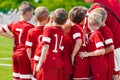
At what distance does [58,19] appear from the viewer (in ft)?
22.9

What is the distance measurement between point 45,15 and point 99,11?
87 cm

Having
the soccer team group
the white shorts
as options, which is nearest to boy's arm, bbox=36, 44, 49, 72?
the soccer team group

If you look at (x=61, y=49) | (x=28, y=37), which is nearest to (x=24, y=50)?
(x=28, y=37)

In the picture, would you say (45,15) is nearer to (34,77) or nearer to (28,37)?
(28,37)

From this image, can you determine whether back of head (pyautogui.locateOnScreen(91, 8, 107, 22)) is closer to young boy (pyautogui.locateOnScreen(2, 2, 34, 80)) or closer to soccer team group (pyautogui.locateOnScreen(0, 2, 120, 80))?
soccer team group (pyautogui.locateOnScreen(0, 2, 120, 80))

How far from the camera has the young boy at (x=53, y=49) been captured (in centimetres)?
696

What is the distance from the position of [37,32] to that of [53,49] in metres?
0.58

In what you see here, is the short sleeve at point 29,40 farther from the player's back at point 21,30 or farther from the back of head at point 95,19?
the back of head at point 95,19

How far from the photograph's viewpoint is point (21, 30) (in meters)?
7.99

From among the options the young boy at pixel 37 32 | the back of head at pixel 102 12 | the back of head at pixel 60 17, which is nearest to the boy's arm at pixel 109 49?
the back of head at pixel 102 12

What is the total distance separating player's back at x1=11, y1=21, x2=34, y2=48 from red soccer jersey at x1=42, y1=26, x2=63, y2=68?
101 cm

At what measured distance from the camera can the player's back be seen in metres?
7.97

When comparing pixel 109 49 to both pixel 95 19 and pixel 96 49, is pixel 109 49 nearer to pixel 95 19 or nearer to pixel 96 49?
pixel 96 49

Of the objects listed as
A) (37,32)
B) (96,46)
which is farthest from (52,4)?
(96,46)
